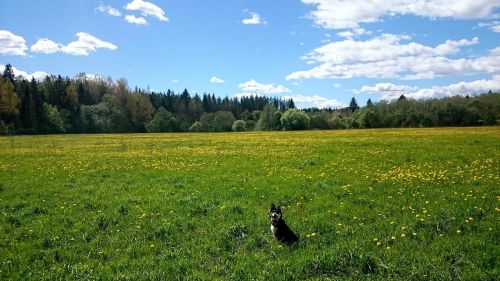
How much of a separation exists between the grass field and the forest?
95099 millimetres

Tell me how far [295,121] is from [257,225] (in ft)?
386

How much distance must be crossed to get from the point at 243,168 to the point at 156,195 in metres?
7.18

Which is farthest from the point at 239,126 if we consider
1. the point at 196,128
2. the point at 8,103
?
the point at 8,103

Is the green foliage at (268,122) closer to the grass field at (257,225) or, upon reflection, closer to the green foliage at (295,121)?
the green foliage at (295,121)

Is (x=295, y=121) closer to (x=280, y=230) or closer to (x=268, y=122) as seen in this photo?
(x=268, y=122)

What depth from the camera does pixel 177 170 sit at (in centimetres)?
2125

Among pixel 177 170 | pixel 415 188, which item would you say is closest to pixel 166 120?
pixel 177 170

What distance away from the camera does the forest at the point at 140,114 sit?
107 meters

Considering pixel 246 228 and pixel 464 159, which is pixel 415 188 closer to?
pixel 246 228

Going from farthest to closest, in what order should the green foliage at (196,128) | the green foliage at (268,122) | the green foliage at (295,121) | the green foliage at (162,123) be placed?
the green foliage at (196,128)
the green foliage at (268,122)
the green foliage at (162,123)
the green foliage at (295,121)

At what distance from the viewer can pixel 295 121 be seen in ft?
415

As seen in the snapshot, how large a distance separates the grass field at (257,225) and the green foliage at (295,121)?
108339 millimetres

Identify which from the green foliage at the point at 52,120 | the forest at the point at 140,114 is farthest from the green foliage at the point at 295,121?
the green foliage at the point at 52,120

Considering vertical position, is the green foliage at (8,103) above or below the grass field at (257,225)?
above
